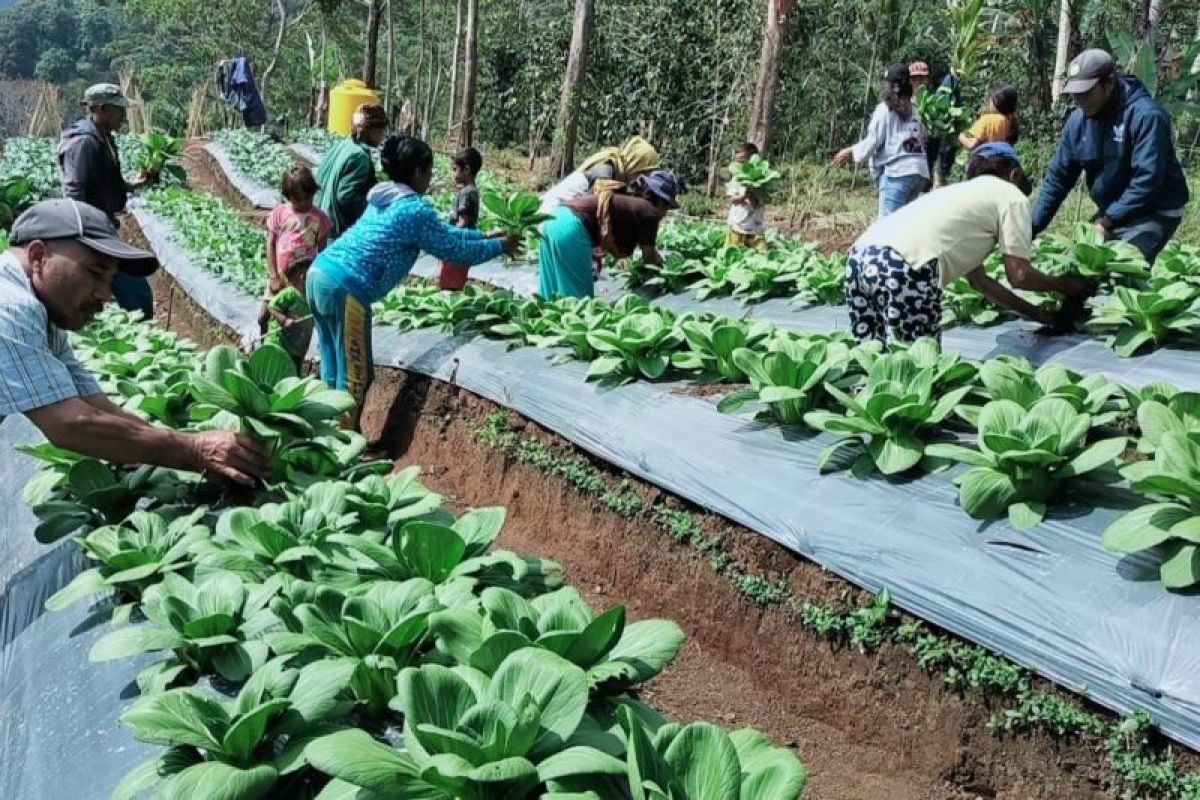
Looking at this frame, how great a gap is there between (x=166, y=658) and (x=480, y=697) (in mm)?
860

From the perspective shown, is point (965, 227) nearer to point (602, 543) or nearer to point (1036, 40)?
point (602, 543)

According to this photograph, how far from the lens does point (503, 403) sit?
527 cm

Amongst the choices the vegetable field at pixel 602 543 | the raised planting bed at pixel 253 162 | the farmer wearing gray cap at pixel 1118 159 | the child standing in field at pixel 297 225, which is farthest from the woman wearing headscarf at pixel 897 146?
the raised planting bed at pixel 253 162

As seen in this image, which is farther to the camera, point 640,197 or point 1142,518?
point 640,197

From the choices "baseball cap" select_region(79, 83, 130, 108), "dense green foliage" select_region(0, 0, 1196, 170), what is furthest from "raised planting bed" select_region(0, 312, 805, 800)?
"dense green foliage" select_region(0, 0, 1196, 170)

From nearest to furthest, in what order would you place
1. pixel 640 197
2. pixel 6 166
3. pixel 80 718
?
pixel 80 718
pixel 640 197
pixel 6 166

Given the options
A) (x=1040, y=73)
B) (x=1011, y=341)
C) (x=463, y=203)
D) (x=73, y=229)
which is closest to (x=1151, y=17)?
(x=1040, y=73)

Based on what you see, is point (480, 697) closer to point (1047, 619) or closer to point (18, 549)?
point (1047, 619)

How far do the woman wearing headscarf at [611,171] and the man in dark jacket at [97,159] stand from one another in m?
2.67

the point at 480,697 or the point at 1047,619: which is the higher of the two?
the point at 480,697

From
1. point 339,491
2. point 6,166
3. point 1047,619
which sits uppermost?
point 339,491

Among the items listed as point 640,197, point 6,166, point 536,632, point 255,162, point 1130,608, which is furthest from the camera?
point 255,162

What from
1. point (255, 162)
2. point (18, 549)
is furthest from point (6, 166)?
point (18, 549)

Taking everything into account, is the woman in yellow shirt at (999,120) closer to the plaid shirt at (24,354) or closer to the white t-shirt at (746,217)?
the white t-shirt at (746,217)
